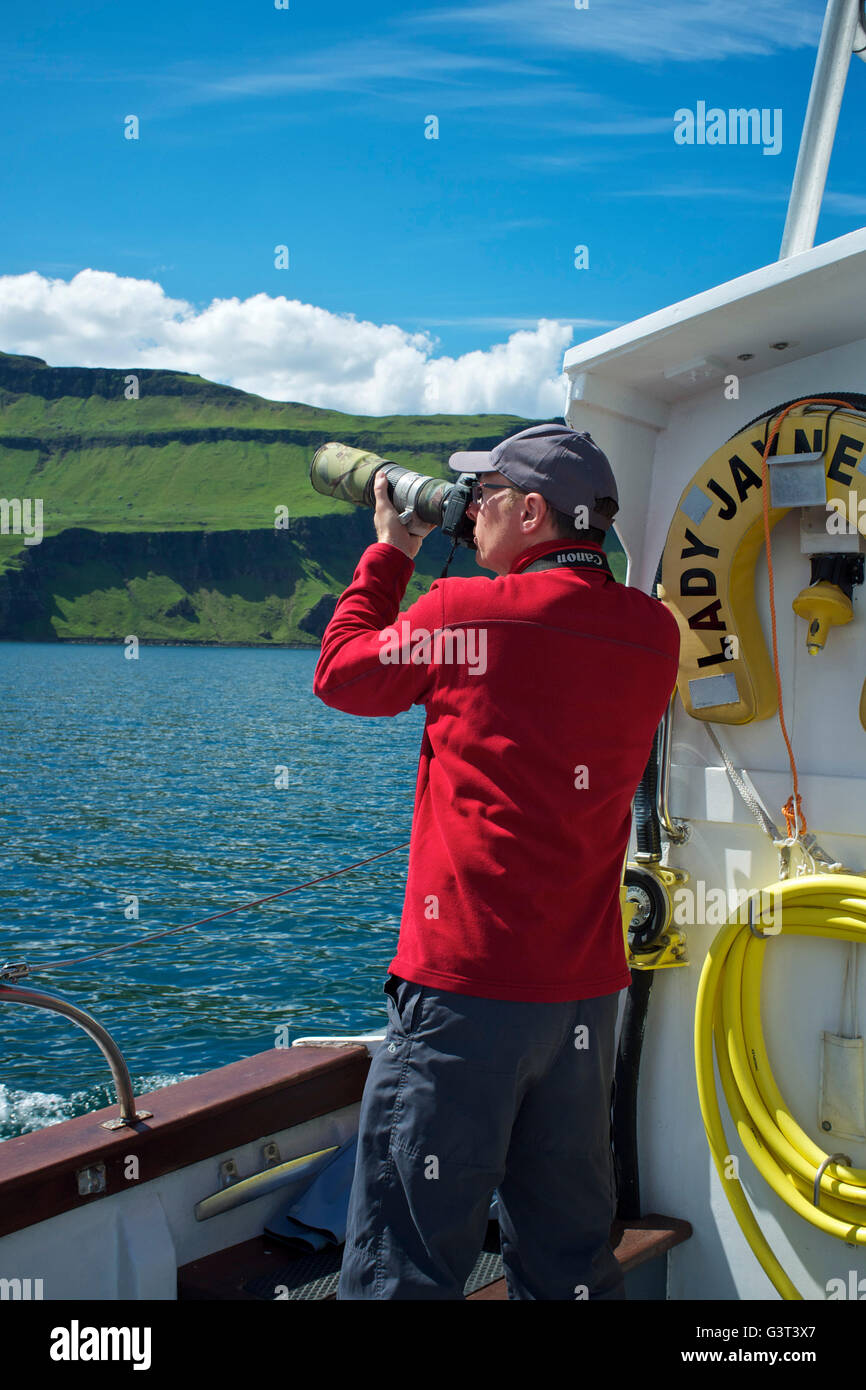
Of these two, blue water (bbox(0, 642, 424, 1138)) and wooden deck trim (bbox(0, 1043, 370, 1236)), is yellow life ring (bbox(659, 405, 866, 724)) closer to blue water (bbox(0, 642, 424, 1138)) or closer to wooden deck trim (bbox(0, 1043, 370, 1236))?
wooden deck trim (bbox(0, 1043, 370, 1236))

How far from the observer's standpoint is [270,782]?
3180 cm

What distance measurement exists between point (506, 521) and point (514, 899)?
2.16ft

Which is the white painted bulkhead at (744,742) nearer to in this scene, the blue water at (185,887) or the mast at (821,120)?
the mast at (821,120)

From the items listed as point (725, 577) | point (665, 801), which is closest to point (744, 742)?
point (665, 801)

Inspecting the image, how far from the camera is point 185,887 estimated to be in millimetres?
18594

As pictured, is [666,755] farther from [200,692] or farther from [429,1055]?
[200,692]

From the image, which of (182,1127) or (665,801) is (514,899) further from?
(182,1127)

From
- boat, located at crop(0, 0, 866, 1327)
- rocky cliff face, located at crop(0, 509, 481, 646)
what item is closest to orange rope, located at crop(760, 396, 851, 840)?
boat, located at crop(0, 0, 866, 1327)

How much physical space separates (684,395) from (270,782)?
29.2 m

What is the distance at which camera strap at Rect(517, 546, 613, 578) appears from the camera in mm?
1956

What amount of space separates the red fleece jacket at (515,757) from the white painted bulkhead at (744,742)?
109 centimetres

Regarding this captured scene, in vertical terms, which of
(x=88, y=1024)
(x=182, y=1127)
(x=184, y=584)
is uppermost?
(x=184, y=584)

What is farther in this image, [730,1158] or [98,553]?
[98,553]
